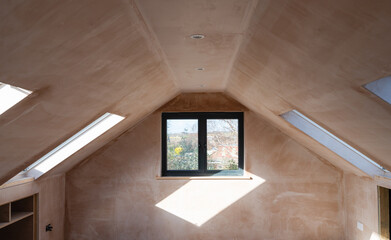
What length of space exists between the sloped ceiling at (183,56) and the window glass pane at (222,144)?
2.17m

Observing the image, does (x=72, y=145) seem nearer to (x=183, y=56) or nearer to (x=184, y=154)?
(x=184, y=154)

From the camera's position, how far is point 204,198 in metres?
5.55

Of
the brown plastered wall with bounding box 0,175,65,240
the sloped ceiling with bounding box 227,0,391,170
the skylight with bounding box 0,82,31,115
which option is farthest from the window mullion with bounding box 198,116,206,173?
the skylight with bounding box 0,82,31,115

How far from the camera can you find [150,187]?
5.55 m

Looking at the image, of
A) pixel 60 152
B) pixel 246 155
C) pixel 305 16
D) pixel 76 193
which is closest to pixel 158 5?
pixel 305 16

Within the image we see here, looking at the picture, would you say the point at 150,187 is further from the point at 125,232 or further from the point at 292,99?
the point at 292,99

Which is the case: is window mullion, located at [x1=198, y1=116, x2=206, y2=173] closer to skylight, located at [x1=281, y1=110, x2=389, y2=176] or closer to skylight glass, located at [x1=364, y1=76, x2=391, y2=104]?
skylight, located at [x1=281, y1=110, x2=389, y2=176]

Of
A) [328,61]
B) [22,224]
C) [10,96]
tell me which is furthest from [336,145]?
[22,224]

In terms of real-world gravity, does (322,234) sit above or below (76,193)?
below

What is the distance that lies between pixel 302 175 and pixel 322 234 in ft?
3.03

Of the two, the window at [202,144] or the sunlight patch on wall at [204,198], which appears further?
the window at [202,144]

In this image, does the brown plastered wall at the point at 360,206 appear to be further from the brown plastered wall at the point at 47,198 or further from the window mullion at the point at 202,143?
the brown plastered wall at the point at 47,198

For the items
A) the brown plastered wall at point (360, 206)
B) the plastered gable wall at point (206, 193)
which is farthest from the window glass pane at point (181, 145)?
the brown plastered wall at point (360, 206)

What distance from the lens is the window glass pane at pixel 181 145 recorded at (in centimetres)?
573
